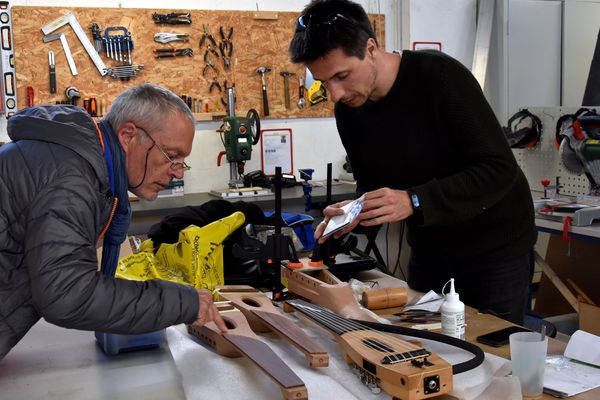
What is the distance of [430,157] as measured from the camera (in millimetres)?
1865

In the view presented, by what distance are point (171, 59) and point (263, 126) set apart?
2.57 feet

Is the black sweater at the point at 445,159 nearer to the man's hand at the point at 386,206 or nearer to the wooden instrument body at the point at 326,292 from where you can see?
the man's hand at the point at 386,206

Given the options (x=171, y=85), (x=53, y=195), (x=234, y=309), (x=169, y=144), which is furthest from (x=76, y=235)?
(x=171, y=85)

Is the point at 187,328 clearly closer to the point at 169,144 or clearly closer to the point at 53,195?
the point at 169,144

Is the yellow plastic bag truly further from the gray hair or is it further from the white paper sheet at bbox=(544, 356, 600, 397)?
the white paper sheet at bbox=(544, 356, 600, 397)

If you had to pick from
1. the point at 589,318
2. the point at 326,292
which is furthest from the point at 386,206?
the point at 589,318

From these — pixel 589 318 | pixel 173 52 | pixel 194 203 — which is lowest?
pixel 589 318

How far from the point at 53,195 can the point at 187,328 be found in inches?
24.4

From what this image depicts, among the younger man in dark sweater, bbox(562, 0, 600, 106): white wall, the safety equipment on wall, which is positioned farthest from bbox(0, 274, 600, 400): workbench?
bbox(562, 0, 600, 106): white wall

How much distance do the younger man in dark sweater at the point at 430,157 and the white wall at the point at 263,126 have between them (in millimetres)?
2442

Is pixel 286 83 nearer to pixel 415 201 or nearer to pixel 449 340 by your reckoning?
pixel 415 201

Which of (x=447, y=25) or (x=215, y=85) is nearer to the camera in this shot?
(x=215, y=85)

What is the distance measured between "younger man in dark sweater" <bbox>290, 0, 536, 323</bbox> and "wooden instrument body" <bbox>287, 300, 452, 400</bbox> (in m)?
0.35

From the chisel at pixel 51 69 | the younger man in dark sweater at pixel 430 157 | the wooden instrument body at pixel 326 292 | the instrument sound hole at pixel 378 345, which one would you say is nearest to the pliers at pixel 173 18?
the chisel at pixel 51 69
